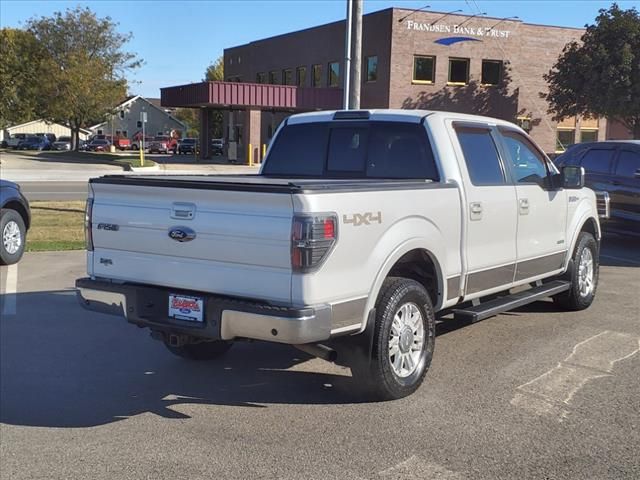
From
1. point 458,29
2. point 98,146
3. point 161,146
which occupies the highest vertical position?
point 458,29

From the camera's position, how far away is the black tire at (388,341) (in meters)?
4.79

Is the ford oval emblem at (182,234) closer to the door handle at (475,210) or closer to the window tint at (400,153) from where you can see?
the window tint at (400,153)

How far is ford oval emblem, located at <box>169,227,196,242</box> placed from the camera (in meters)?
4.66

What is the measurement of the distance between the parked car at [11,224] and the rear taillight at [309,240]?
7.08 metres

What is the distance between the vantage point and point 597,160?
42.4 feet

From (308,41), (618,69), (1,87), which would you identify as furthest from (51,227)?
(1,87)

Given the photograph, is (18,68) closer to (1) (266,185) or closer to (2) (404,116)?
(2) (404,116)

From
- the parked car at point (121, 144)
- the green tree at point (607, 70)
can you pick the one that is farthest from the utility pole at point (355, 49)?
the parked car at point (121, 144)

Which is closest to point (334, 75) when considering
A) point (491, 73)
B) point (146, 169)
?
point (491, 73)

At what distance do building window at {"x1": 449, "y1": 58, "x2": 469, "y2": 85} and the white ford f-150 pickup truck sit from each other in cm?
3354

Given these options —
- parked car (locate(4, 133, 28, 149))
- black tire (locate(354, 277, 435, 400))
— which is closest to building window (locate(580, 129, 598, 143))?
black tire (locate(354, 277, 435, 400))

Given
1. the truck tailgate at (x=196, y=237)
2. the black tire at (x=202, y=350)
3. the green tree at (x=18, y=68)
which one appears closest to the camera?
the truck tailgate at (x=196, y=237)

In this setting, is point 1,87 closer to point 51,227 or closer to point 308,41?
point 308,41

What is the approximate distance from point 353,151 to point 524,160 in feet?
5.65
